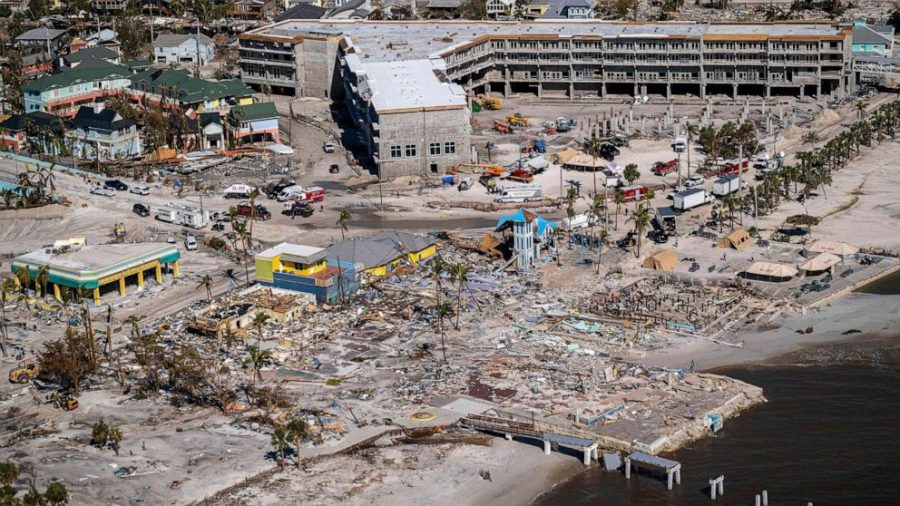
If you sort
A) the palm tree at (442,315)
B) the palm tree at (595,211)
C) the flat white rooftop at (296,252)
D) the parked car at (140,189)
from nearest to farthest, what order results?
the palm tree at (442,315)
the flat white rooftop at (296,252)
the palm tree at (595,211)
the parked car at (140,189)

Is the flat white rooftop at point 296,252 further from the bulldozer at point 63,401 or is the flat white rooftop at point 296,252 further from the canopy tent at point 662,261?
the canopy tent at point 662,261

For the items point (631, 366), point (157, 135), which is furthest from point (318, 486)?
point (157, 135)

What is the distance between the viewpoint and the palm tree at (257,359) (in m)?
83.7

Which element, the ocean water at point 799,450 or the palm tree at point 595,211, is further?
the palm tree at point 595,211

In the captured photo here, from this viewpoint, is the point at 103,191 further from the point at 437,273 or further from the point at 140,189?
the point at 437,273

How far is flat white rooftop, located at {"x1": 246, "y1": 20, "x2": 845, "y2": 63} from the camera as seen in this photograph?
156m

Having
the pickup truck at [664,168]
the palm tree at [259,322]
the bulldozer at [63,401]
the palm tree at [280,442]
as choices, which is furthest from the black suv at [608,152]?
the palm tree at [280,442]

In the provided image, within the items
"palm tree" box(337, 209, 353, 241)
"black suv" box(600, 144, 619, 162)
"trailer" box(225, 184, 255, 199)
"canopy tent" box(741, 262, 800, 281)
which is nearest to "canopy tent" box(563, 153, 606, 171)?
"black suv" box(600, 144, 619, 162)

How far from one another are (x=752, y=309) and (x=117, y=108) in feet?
262

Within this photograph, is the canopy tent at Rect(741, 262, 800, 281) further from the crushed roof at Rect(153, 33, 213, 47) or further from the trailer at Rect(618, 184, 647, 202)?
the crushed roof at Rect(153, 33, 213, 47)

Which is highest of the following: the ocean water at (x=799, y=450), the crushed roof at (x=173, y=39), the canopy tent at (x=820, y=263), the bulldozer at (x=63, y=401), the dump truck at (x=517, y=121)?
the crushed roof at (x=173, y=39)

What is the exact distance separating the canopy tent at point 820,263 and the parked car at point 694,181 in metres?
23.8

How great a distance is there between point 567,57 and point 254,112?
39404 millimetres

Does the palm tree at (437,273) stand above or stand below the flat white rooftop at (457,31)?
below
